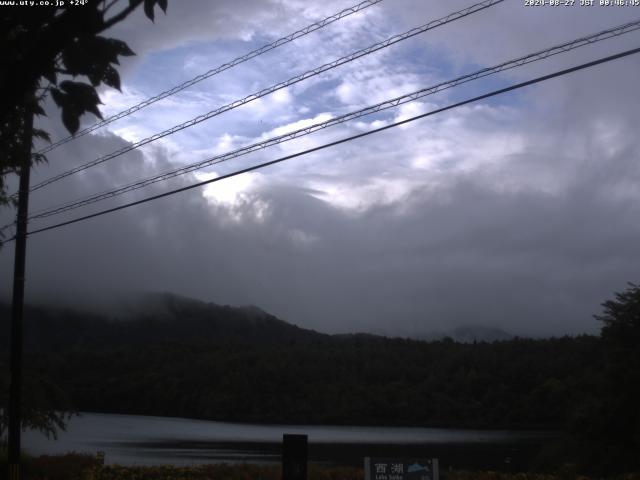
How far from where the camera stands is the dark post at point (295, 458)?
554 inches

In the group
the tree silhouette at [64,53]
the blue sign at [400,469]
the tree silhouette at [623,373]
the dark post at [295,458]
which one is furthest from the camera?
the tree silhouette at [623,373]

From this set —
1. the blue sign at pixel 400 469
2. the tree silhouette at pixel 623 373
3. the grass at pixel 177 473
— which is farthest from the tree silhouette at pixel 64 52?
the tree silhouette at pixel 623 373

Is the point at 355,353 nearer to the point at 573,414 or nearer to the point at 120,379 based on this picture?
the point at 120,379

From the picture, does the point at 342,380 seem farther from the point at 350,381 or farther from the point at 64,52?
the point at 64,52

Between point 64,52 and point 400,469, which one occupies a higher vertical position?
point 64,52

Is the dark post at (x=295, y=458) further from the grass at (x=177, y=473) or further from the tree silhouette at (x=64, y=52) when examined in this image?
the tree silhouette at (x=64, y=52)

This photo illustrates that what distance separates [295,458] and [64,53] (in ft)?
37.1

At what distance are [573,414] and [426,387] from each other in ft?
191

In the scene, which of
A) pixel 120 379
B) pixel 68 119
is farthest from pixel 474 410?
pixel 68 119

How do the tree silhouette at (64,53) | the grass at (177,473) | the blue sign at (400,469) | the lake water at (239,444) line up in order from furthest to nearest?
the lake water at (239,444), the grass at (177,473), the blue sign at (400,469), the tree silhouette at (64,53)

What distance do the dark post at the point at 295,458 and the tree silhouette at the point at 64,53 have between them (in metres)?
10.9

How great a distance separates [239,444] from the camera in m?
54.5

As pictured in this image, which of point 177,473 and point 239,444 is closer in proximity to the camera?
point 177,473

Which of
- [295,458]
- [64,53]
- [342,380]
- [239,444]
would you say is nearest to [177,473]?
[295,458]
